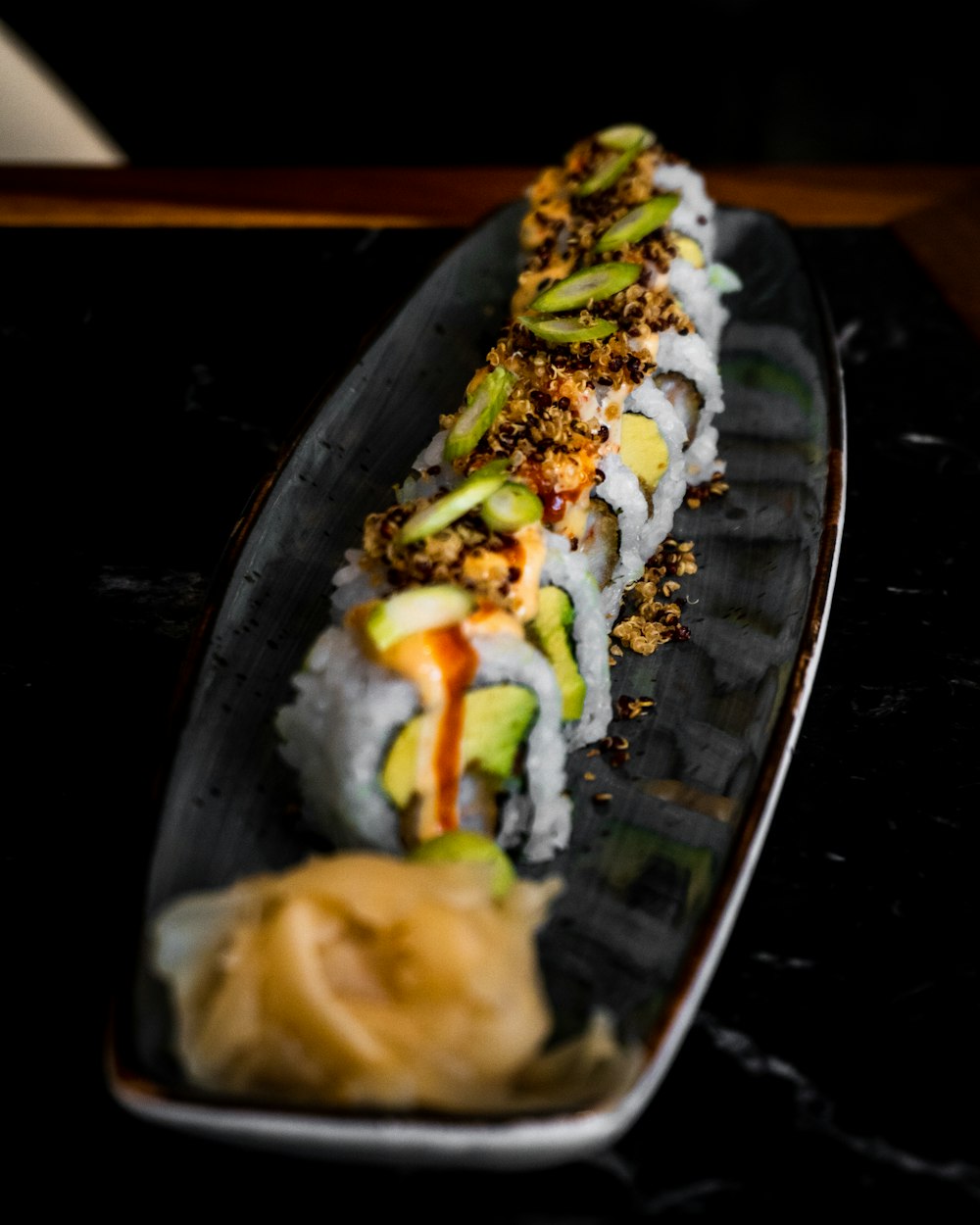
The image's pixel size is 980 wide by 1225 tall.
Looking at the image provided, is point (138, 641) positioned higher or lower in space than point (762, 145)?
lower

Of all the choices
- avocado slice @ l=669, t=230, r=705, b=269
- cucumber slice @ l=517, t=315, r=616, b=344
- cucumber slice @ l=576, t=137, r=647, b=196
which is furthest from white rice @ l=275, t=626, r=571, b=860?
cucumber slice @ l=576, t=137, r=647, b=196

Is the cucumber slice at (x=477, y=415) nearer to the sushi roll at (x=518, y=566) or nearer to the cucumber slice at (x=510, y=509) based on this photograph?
the sushi roll at (x=518, y=566)

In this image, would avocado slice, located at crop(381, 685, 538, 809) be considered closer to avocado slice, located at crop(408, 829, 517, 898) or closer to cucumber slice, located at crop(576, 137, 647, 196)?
avocado slice, located at crop(408, 829, 517, 898)

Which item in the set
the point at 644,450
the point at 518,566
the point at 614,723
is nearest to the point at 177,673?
the point at 518,566

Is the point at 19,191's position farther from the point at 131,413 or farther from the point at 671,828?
the point at 671,828

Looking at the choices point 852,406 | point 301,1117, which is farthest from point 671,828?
point 852,406

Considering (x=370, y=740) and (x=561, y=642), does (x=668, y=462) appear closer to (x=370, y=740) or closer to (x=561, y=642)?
(x=561, y=642)
